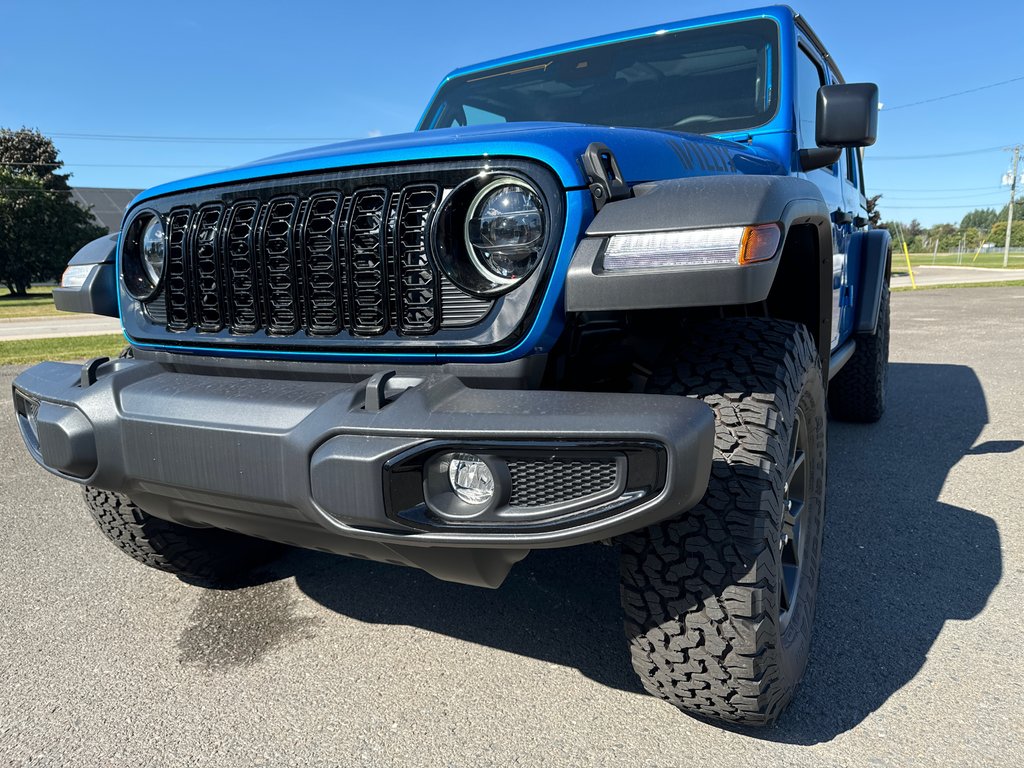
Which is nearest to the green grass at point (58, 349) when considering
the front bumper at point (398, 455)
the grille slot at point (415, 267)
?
the front bumper at point (398, 455)

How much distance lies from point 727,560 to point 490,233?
88cm

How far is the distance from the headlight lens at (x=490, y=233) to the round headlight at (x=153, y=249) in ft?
3.22

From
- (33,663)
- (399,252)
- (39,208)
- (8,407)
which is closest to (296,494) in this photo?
(399,252)

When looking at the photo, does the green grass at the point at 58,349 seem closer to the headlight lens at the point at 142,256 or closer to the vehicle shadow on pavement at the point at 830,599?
the headlight lens at the point at 142,256

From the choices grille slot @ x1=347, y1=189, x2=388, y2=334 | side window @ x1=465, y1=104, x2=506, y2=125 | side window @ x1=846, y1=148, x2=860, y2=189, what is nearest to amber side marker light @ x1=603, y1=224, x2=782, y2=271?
grille slot @ x1=347, y1=189, x2=388, y2=334

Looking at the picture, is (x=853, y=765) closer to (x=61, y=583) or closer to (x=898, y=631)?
(x=898, y=631)

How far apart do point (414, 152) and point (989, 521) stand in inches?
110

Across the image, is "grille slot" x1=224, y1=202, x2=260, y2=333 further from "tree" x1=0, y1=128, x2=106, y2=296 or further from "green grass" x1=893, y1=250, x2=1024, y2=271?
"green grass" x1=893, y1=250, x2=1024, y2=271

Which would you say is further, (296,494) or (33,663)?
(33,663)

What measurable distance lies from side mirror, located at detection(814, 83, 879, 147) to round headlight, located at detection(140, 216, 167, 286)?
7.36 feet

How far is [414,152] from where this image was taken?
1.63 m

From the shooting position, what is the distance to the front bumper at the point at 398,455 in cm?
135

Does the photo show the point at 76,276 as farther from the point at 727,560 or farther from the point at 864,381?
the point at 864,381

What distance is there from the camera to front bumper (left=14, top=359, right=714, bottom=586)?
1.35 m
